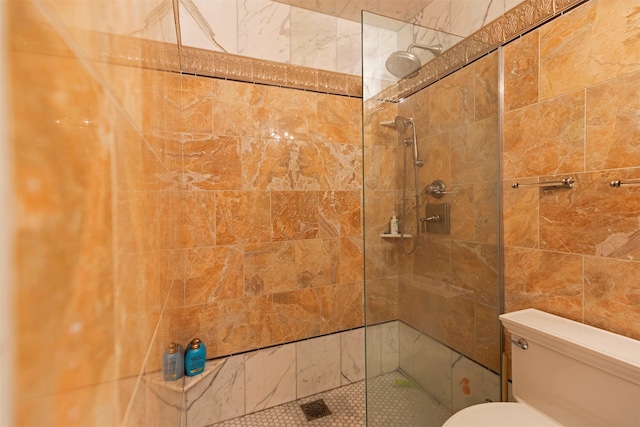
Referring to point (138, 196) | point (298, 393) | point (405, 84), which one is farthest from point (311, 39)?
point (298, 393)

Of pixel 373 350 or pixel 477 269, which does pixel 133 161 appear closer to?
pixel 373 350

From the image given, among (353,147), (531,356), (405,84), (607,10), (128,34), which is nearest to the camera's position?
(128,34)

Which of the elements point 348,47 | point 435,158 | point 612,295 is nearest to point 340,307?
point 435,158

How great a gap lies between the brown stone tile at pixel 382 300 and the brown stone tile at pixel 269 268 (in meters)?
0.64

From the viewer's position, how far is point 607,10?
1022 mm

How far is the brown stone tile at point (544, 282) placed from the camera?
44.6 inches

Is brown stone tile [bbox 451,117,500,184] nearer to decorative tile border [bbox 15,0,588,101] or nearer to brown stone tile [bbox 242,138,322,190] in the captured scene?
decorative tile border [bbox 15,0,588,101]

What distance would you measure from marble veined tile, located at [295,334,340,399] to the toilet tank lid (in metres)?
1.16

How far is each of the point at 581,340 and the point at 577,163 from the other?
0.65m

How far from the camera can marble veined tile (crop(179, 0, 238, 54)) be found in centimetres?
167

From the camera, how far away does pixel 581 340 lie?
99 centimetres

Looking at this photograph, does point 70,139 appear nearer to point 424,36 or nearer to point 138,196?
point 138,196

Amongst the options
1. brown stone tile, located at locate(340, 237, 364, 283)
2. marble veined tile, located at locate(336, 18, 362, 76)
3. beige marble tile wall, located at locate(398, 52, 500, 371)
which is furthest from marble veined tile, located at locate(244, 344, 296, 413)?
marble veined tile, located at locate(336, 18, 362, 76)

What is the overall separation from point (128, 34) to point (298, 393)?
2.16 metres
